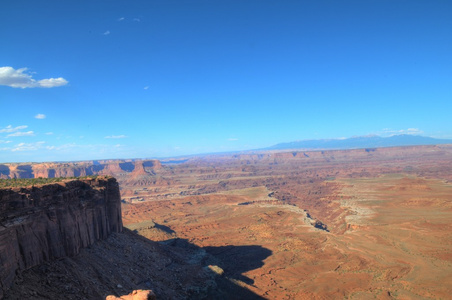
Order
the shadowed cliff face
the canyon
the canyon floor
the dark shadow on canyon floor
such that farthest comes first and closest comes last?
1. the canyon floor
2. the canyon
3. the dark shadow on canyon floor
4. the shadowed cliff face

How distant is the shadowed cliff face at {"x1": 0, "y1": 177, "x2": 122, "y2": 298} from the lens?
1711cm

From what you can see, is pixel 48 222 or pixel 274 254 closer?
pixel 48 222

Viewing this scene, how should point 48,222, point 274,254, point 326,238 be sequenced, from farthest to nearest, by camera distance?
point 326,238, point 274,254, point 48,222

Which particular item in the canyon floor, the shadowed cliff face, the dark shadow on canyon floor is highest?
the shadowed cliff face

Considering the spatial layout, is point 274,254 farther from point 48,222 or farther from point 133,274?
point 48,222

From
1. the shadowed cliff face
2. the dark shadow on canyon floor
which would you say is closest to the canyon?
the dark shadow on canyon floor

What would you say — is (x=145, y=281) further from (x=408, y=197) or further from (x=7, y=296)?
(x=408, y=197)

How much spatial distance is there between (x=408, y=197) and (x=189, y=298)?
7431 centimetres

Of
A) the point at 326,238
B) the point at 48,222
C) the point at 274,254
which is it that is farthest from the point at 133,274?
the point at 326,238

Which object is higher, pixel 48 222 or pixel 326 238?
pixel 48 222

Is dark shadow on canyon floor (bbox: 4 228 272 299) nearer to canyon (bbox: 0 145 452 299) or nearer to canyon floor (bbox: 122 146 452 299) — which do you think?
canyon (bbox: 0 145 452 299)

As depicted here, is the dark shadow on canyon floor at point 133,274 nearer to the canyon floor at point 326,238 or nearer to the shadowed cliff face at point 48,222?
the shadowed cliff face at point 48,222

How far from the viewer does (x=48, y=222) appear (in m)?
20.7

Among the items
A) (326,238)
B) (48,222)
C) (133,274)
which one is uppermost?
(48,222)
